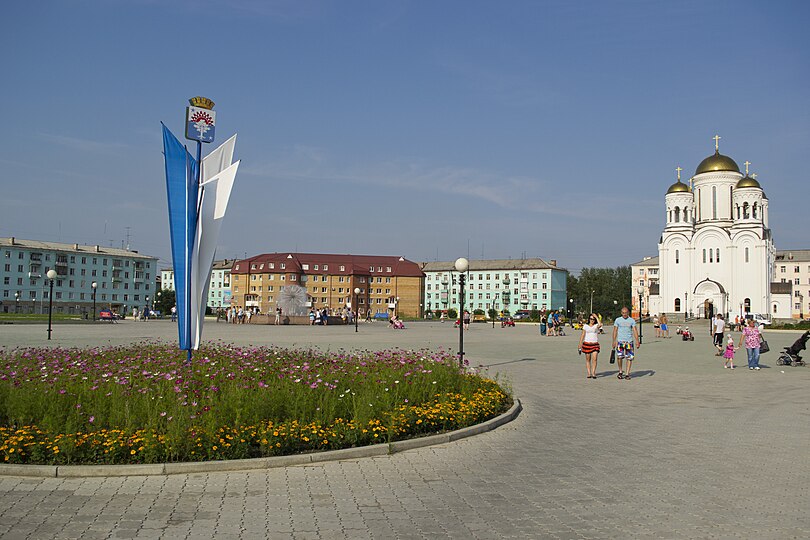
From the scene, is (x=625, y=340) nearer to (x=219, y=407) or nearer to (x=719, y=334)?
(x=719, y=334)

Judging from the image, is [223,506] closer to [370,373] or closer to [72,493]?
[72,493]

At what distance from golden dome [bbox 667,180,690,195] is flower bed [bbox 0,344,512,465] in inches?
3206

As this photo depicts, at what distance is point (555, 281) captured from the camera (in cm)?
12425

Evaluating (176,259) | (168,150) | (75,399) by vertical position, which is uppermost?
(168,150)

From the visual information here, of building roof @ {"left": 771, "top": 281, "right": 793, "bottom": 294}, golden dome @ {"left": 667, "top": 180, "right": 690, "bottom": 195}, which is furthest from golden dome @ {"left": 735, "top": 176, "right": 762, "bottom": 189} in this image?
building roof @ {"left": 771, "top": 281, "right": 793, "bottom": 294}

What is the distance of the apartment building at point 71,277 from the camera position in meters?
97.8

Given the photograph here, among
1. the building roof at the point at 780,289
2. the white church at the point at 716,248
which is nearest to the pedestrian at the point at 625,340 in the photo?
the white church at the point at 716,248

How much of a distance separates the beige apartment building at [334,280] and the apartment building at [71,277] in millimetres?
16381

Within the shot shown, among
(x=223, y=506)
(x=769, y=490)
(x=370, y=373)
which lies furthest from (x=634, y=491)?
(x=370, y=373)

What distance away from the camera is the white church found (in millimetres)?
77375

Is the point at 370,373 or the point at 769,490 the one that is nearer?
the point at 769,490

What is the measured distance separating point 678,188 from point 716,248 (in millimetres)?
9420

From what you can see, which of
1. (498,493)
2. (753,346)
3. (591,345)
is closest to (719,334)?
(753,346)

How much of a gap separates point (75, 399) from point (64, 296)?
105 metres
